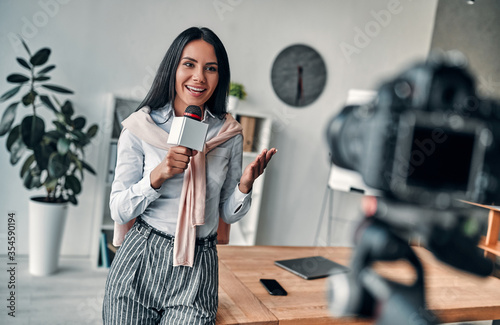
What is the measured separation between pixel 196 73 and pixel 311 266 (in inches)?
42.0

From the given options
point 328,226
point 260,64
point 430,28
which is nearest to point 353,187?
point 328,226

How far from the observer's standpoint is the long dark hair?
1536 mm

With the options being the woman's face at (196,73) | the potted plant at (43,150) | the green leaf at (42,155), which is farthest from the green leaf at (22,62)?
Answer: the woman's face at (196,73)

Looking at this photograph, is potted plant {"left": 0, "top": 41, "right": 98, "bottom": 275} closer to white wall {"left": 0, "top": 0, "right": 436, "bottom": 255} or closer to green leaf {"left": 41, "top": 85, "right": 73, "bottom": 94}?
green leaf {"left": 41, "top": 85, "right": 73, "bottom": 94}

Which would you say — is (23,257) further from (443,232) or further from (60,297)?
(443,232)

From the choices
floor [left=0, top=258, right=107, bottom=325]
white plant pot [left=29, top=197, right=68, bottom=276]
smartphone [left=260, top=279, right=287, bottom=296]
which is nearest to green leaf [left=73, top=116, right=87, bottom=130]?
white plant pot [left=29, top=197, right=68, bottom=276]

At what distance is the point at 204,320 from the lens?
143 cm

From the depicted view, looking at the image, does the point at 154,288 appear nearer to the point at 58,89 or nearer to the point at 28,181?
the point at 28,181

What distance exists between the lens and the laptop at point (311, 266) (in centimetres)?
195

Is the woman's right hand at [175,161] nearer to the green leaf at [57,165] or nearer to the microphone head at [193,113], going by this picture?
the microphone head at [193,113]

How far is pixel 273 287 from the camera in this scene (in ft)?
5.70

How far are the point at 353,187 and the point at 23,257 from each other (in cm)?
299

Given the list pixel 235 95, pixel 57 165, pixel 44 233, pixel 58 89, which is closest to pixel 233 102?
pixel 235 95

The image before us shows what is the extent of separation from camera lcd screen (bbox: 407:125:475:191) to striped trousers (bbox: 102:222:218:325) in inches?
47.6
